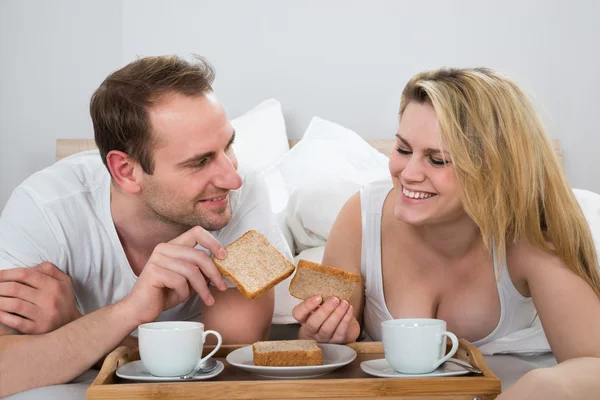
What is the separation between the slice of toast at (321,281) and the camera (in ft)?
4.83

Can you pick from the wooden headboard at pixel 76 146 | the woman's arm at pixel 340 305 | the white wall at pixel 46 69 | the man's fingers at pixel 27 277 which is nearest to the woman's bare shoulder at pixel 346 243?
the woman's arm at pixel 340 305

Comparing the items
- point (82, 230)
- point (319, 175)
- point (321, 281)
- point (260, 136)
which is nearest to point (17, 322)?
point (82, 230)

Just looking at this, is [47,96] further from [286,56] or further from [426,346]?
[426,346]

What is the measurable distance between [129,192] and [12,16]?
5.86ft

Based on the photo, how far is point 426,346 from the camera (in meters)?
1.22

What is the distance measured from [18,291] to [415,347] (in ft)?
2.86

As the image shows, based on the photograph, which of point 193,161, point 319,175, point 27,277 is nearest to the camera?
point 27,277

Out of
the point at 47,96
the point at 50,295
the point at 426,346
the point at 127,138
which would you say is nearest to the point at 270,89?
the point at 47,96

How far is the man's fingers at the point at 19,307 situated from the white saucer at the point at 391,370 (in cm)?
72

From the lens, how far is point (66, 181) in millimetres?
1829

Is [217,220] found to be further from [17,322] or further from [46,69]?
[46,69]

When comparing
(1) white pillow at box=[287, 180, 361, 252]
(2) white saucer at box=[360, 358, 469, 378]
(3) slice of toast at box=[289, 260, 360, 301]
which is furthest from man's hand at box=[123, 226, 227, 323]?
(1) white pillow at box=[287, 180, 361, 252]

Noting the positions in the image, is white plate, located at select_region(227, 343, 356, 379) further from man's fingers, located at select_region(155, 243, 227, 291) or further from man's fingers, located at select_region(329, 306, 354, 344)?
man's fingers, located at select_region(155, 243, 227, 291)

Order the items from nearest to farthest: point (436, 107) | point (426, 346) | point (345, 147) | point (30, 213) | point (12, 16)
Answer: point (426, 346), point (436, 107), point (30, 213), point (345, 147), point (12, 16)
